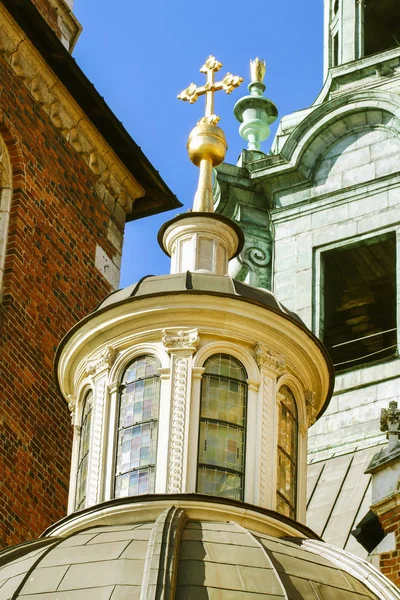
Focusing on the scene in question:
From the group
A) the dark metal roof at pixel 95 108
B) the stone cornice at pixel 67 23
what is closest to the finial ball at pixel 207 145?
the dark metal roof at pixel 95 108

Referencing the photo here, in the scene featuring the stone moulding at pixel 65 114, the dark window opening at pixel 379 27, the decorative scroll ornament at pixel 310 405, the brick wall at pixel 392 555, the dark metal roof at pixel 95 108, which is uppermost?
the dark window opening at pixel 379 27

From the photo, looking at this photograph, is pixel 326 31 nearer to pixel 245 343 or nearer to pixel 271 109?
pixel 271 109

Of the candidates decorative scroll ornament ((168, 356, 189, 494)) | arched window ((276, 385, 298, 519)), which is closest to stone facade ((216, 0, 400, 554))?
arched window ((276, 385, 298, 519))

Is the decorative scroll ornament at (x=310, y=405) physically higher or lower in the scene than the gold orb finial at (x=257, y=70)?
lower

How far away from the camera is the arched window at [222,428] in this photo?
1952 centimetres

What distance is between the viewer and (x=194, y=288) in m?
20.6

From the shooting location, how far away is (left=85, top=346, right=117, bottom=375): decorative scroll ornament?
20445 mm

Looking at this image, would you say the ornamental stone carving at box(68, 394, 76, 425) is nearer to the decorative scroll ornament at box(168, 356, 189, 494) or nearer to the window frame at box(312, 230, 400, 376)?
the decorative scroll ornament at box(168, 356, 189, 494)

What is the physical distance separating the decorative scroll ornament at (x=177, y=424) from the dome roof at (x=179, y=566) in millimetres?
541

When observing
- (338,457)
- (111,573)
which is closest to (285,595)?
(111,573)

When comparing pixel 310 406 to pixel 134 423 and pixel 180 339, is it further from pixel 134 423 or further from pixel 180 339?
pixel 134 423

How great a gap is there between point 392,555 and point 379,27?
1652 cm

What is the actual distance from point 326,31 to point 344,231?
14.8 feet

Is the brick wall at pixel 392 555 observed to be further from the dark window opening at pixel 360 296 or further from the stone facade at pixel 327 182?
the dark window opening at pixel 360 296
